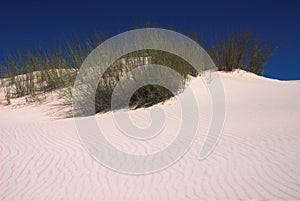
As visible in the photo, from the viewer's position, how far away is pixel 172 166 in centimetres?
356

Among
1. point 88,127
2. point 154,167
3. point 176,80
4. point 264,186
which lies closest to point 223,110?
point 176,80

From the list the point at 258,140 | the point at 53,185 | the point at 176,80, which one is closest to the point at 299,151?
the point at 258,140

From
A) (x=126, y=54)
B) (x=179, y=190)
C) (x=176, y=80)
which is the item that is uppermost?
(x=126, y=54)

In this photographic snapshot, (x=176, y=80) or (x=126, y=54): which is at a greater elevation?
(x=126, y=54)

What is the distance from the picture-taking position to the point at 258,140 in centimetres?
408

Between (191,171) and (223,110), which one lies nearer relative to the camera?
(191,171)

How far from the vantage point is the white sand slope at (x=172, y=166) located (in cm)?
286

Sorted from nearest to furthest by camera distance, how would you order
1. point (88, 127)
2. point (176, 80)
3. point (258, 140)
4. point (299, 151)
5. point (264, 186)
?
point (264, 186), point (299, 151), point (258, 140), point (88, 127), point (176, 80)

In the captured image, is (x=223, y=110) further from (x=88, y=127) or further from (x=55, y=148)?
(x=55, y=148)

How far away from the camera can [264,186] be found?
2766 millimetres

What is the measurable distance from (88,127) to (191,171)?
9.93ft

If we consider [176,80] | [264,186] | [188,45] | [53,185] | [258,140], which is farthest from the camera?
[188,45]

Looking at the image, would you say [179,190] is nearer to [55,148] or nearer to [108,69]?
[55,148]

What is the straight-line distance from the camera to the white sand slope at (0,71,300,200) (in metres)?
2.86
